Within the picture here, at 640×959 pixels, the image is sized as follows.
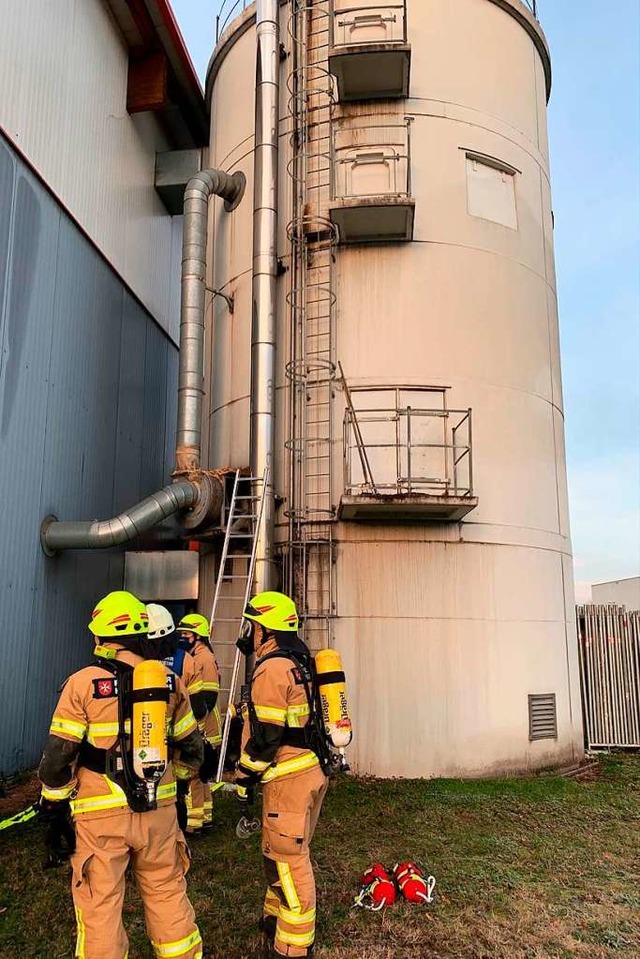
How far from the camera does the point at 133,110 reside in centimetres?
1420

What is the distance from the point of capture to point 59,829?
156 inches

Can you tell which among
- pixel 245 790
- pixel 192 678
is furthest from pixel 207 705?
pixel 245 790

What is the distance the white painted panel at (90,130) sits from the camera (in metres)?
10.3

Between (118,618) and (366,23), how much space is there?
1013cm

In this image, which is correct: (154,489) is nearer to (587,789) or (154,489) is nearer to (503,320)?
(503,320)

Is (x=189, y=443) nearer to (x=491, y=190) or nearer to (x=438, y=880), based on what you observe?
(x=491, y=190)

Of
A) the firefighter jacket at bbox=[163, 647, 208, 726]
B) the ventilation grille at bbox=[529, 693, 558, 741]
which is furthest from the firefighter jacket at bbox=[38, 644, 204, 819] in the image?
the ventilation grille at bbox=[529, 693, 558, 741]

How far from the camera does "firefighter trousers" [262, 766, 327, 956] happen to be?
14.4 ft

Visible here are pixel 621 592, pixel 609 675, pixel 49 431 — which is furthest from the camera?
pixel 621 592

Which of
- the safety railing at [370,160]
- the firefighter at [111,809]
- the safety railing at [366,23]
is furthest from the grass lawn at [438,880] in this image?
the safety railing at [366,23]

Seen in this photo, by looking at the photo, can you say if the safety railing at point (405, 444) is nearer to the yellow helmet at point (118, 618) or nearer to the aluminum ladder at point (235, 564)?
the aluminum ladder at point (235, 564)

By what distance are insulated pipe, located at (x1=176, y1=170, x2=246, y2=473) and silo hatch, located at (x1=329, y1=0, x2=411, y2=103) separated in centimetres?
250

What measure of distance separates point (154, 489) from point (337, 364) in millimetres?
7016

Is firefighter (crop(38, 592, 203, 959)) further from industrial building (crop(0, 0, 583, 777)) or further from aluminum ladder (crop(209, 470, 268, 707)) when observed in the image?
aluminum ladder (crop(209, 470, 268, 707))
